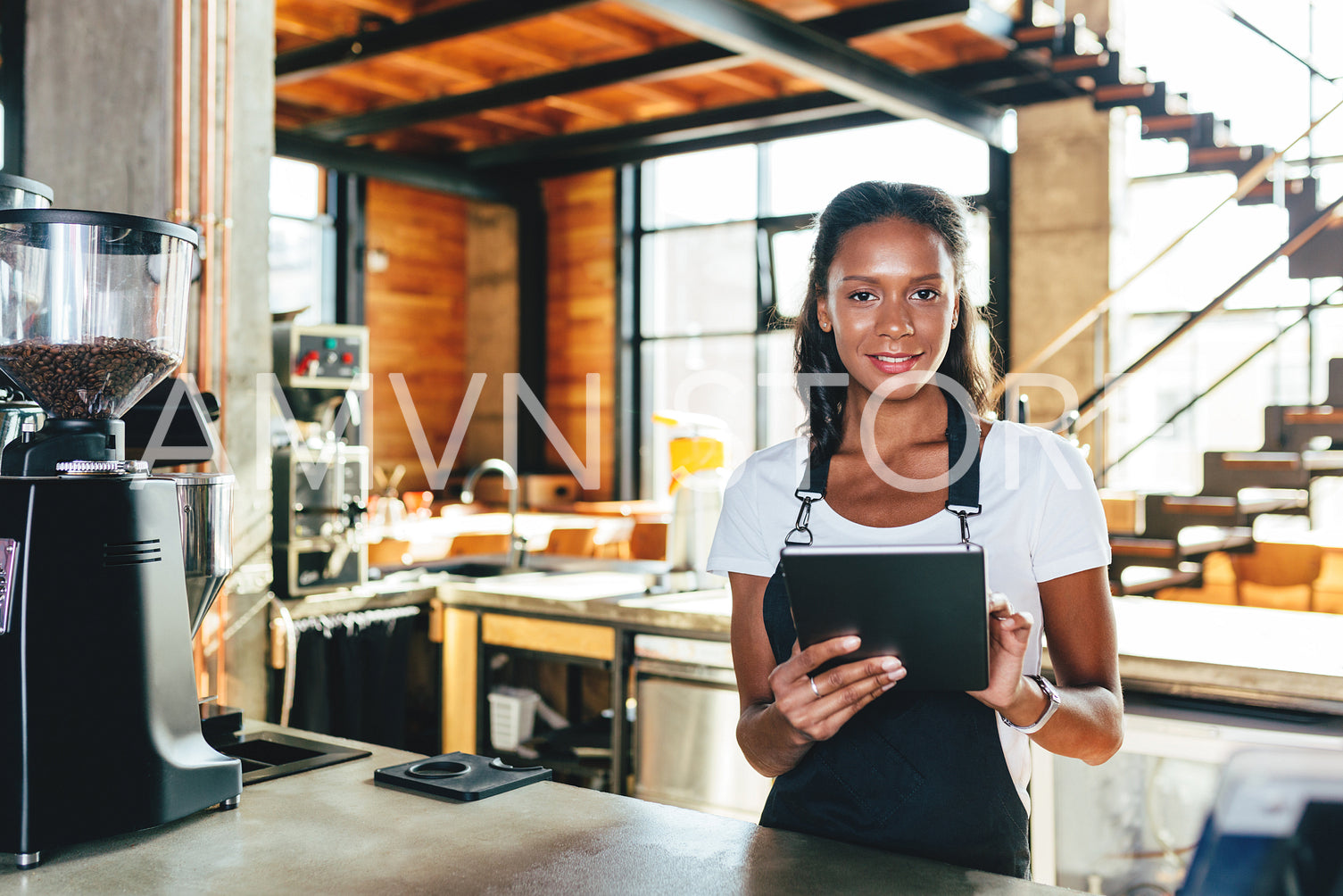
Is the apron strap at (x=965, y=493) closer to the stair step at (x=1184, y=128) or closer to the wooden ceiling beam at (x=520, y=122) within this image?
the stair step at (x=1184, y=128)

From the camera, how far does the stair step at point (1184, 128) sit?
21.2 feet

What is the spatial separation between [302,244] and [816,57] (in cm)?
453

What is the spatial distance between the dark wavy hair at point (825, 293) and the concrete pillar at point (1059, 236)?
5626 millimetres

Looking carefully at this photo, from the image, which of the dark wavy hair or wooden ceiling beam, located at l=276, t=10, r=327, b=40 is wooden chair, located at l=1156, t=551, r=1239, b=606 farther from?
wooden ceiling beam, located at l=276, t=10, r=327, b=40

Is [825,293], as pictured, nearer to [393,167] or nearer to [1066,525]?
[1066,525]

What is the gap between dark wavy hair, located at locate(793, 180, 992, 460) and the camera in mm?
1434

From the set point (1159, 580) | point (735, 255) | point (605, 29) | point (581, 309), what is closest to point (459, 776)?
point (1159, 580)

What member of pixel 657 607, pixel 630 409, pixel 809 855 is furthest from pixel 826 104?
pixel 809 855

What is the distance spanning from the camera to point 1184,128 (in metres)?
6.47

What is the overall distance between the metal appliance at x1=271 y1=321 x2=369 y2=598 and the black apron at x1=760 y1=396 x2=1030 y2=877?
2051 millimetres

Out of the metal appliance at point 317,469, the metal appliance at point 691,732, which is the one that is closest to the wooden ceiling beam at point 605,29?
the metal appliance at point 317,469

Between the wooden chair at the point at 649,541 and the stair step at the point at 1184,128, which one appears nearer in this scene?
the stair step at the point at 1184,128

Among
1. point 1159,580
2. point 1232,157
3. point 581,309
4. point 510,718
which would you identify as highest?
point 1232,157

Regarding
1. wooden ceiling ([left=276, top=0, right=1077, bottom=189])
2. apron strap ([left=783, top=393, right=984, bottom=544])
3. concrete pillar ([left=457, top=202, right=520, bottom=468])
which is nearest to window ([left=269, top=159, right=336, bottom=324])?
wooden ceiling ([left=276, top=0, right=1077, bottom=189])
